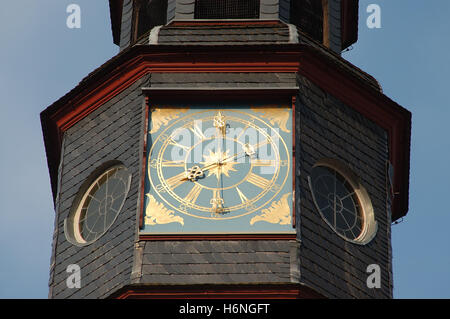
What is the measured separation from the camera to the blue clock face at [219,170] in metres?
39.2

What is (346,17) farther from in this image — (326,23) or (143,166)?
(143,166)

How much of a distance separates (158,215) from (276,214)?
7.05 feet

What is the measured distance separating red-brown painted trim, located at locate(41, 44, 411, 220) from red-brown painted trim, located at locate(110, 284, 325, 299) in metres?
5.40

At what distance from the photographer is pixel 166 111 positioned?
134 ft

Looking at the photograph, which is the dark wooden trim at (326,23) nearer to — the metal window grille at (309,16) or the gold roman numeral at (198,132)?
the metal window grille at (309,16)

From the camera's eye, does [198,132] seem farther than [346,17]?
No

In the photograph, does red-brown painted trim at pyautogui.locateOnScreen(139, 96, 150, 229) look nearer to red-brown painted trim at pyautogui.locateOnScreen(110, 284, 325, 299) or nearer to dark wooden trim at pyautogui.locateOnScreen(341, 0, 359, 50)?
red-brown painted trim at pyautogui.locateOnScreen(110, 284, 325, 299)

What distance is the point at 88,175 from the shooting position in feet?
136

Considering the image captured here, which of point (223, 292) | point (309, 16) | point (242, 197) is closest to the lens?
point (223, 292)

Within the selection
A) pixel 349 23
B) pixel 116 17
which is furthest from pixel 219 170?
pixel 116 17

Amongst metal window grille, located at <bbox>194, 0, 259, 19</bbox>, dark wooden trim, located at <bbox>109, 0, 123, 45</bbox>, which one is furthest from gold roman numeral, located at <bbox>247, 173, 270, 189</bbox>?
A: dark wooden trim, located at <bbox>109, 0, 123, 45</bbox>

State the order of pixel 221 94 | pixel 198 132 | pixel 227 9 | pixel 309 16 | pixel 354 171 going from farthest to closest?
pixel 309 16
pixel 227 9
pixel 354 171
pixel 221 94
pixel 198 132

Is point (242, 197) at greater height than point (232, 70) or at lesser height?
lesser

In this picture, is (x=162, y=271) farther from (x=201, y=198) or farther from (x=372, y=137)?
(x=372, y=137)
